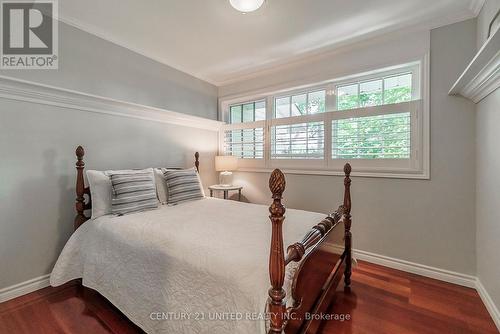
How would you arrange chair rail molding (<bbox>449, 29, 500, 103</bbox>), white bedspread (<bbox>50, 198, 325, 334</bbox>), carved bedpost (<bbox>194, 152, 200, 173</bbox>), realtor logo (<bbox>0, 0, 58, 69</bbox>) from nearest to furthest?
white bedspread (<bbox>50, 198, 325, 334</bbox>)
chair rail molding (<bbox>449, 29, 500, 103</bbox>)
realtor logo (<bbox>0, 0, 58, 69</bbox>)
carved bedpost (<bbox>194, 152, 200, 173</bbox>)

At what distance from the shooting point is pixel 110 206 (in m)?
2.08

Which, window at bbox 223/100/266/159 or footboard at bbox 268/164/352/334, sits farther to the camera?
window at bbox 223/100/266/159

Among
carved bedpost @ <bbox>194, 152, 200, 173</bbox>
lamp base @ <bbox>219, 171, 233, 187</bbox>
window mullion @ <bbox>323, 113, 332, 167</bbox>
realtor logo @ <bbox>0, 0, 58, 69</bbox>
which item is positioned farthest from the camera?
lamp base @ <bbox>219, 171, 233, 187</bbox>

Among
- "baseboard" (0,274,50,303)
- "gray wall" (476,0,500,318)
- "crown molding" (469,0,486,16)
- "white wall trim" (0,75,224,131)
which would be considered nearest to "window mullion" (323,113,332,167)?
"gray wall" (476,0,500,318)

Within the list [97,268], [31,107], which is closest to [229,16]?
[31,107]

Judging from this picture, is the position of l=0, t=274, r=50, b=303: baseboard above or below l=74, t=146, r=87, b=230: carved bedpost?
below

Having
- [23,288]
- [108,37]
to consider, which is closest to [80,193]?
[23,288]

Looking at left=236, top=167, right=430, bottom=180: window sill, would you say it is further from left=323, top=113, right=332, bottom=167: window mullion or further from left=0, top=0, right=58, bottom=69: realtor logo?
left=0, top=0, right=58, bottom=69: realtor logo

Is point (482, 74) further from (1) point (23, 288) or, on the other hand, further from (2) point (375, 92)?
(1) point (23, 288)

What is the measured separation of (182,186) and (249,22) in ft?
6.24

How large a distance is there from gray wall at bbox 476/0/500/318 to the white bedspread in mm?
1336

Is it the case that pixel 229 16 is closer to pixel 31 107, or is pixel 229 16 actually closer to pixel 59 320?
pixel 31 107

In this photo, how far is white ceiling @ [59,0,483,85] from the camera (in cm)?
202

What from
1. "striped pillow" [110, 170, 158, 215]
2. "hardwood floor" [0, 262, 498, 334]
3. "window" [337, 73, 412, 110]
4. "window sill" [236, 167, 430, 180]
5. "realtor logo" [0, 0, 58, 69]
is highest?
"realtor logo" [0, 0, 58, 69]
